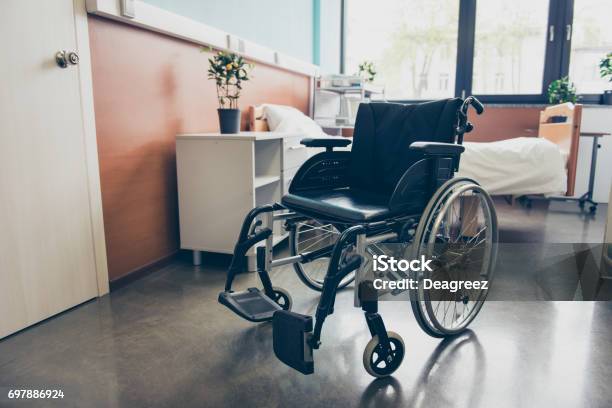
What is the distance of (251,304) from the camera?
1.58 meters

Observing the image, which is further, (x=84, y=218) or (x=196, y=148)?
(x=196, y=148)

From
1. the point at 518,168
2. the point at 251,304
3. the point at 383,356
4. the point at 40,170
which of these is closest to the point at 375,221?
the point at 383,356

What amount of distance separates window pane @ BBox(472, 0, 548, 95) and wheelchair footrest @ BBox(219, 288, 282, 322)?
4067 mm

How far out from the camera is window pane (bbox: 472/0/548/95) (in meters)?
4.57

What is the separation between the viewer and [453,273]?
7.48ft

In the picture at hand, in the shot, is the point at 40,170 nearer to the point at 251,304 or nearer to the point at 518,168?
the point at 251,304

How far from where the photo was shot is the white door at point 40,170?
1.56 meters

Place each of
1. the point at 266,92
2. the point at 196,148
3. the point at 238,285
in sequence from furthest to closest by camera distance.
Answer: the point at 266,92 < the point at 196,148 < the point at 238,285

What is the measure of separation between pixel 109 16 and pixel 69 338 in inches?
50.3

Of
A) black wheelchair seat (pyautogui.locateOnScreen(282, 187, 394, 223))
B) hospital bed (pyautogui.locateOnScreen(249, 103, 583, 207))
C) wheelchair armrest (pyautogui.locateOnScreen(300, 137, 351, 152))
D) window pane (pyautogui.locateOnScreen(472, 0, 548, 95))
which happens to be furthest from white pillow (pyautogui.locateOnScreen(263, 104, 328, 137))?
window pane (pyautogui.locateOnScreen(472, 0, 548, 95))

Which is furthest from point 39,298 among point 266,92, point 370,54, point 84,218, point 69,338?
point 370,54

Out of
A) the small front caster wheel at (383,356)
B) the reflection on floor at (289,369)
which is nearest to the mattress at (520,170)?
the reflection on floor at (289,369)

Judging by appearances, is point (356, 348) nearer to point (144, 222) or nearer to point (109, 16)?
point (144, 222)

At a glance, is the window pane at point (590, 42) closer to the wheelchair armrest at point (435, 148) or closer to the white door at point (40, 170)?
the wheelchair armrest at point (435, 148)
